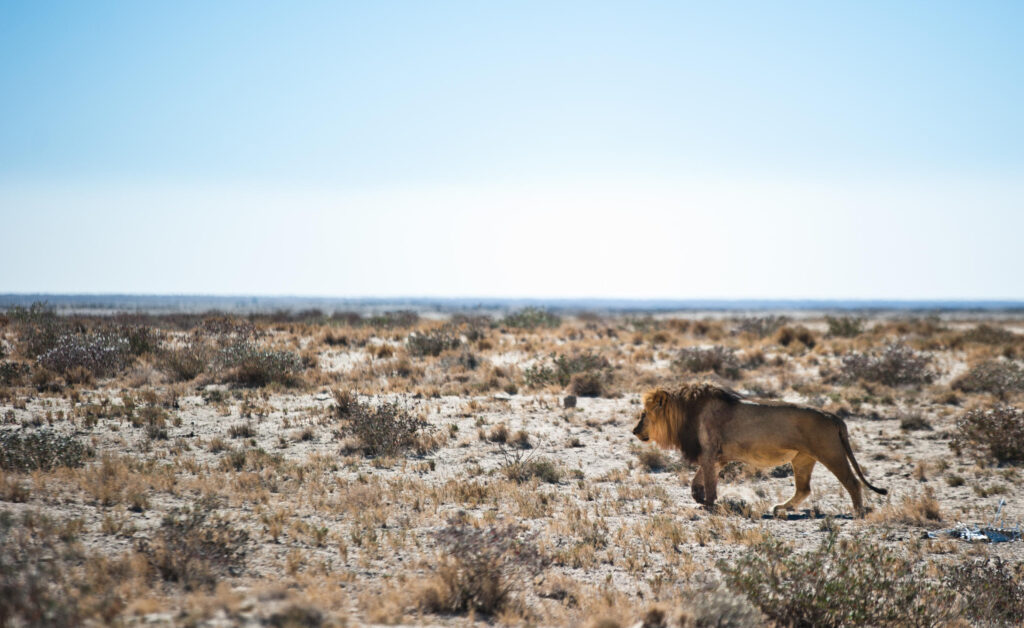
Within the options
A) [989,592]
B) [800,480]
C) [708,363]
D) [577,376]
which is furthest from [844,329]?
[989,592]

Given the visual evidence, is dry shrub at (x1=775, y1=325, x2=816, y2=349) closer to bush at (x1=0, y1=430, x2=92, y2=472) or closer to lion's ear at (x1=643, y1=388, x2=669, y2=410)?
lion's ear at (x1=643, y1=388, x2=669, y2=410)

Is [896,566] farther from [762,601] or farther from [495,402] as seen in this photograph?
[495,402]

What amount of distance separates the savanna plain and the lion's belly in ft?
2.52

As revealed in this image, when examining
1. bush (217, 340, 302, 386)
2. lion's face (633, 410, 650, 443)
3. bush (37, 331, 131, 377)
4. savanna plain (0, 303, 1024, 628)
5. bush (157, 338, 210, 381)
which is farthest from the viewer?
bush (157, 338, 210, 381)

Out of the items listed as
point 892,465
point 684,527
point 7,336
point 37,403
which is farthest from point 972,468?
point 7,336

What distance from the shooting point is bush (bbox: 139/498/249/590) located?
17.6ft

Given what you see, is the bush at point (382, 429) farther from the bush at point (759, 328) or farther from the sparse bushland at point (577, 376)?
the bush at point (759, 328)

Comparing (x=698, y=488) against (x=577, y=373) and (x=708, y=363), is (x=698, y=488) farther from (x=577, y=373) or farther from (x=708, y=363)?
(x=708, y=363)

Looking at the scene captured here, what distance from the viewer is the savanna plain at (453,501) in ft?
17.4

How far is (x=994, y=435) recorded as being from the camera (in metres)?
11.4

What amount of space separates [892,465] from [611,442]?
4725 millimetres

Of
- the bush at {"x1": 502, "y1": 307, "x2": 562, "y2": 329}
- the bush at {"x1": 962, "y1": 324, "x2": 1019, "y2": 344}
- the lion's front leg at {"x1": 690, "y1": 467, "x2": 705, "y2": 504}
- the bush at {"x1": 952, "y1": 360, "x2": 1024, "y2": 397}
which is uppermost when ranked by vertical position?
the bush at {"x1": 502, "y1": 307, "x2": 562, "y2": 329}

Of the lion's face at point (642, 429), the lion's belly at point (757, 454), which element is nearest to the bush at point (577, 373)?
the lion's face at point (642, 429)

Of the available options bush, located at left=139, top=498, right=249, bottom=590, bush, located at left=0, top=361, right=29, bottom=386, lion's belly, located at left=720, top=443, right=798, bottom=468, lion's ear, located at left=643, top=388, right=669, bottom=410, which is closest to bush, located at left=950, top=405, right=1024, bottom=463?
lion's belly, located at left=720, top=443, right=798, bottom=468
